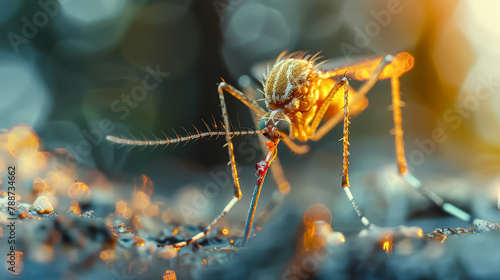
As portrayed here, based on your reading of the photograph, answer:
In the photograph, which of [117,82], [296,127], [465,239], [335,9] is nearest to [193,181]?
[117,82]

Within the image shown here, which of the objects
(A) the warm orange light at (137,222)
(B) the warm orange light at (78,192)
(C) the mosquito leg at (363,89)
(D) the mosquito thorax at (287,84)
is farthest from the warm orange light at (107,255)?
(C) the mosquito leg at (363,89)

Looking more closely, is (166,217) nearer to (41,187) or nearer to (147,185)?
(41,187)

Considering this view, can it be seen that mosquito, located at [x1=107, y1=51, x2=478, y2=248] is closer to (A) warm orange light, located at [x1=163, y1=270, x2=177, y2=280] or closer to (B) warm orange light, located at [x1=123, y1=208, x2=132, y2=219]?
(B) warm orange light, located at [x1=123, y1=208, x2=132, y2=219]

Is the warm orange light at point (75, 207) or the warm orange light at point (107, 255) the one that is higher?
the warm orange light at point (107, 255)

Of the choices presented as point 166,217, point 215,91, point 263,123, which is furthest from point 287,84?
point 166,217

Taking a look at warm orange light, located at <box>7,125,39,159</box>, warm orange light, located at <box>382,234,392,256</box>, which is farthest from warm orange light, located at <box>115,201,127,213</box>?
warm orange light, located at <box>382,234,392,256</box>

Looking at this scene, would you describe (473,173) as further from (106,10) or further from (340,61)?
(106,10)

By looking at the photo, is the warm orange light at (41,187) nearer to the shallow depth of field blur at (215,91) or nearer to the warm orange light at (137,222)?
the shallow depth of field blur at (215,91)
